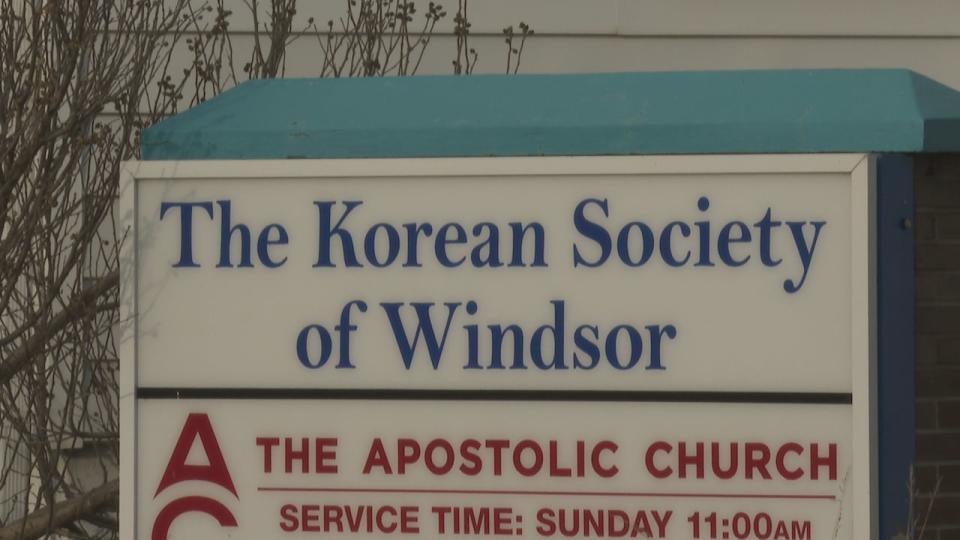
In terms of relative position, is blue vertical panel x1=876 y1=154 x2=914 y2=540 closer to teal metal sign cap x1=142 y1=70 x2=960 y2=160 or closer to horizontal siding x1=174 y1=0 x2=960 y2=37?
teal metal sign cap x1=142 y1=70 x2=960 y2=160

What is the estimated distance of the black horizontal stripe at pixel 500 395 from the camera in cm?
336

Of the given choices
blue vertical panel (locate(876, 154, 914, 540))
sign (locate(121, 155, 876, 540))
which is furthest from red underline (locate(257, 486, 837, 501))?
blue vertical panel (locate(876, 154, 914, 540))

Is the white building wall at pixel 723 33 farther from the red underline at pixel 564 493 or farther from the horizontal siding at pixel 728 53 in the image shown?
the red underline at pixel 564 493

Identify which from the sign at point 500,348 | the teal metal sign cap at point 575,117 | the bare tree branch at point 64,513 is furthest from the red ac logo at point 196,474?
the bare tree branch at point 64,513

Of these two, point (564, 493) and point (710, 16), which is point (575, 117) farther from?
point (710, 16)

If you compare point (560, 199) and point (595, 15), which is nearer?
point (560, 199)

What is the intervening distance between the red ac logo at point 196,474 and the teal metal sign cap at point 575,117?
1.97ft

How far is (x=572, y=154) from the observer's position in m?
3.40

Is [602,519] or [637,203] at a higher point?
[637,203]

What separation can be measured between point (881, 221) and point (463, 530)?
110 cm

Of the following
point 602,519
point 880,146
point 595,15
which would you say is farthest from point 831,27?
point 602,519

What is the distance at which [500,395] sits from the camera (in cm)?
344

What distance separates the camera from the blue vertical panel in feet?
11.0

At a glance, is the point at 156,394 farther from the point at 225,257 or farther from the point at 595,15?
the point at 595,15
